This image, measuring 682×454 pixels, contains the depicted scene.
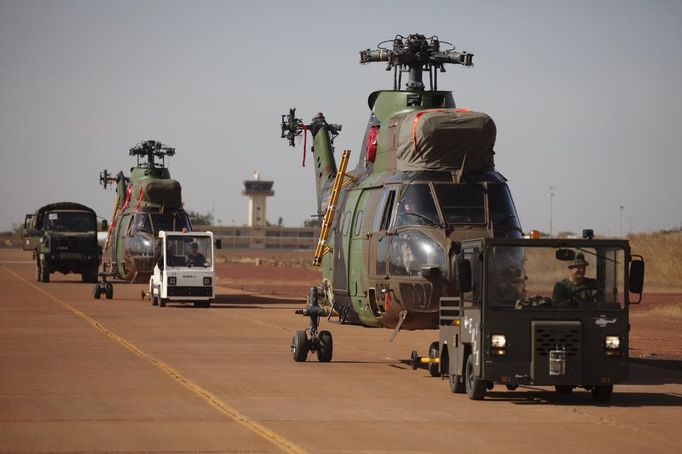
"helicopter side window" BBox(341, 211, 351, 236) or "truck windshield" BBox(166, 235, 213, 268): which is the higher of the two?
"helicopter side window" BBox(341, 211, 351, 236)

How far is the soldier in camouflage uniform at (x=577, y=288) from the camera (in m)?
18.1

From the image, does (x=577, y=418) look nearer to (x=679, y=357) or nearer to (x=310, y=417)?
(x=310, y=417)

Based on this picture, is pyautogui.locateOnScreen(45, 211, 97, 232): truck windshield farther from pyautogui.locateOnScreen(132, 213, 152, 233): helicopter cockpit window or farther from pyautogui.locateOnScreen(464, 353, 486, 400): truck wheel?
pyautogui.locateOnScreen(464, 353, 486, 400): truck wheel

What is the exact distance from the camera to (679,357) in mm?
27516

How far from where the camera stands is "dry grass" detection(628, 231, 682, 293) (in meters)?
73.9

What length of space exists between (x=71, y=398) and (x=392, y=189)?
284 inches

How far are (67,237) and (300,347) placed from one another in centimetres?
3889

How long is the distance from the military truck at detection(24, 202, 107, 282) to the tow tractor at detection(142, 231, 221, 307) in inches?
697

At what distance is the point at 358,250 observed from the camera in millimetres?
23734

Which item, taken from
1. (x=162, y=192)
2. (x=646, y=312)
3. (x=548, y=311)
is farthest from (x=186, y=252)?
(x=548, y=311)

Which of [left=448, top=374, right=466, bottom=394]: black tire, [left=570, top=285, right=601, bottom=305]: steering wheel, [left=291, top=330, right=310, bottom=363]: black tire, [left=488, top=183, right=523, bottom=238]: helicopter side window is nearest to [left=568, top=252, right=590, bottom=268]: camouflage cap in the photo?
[left=570, top=285, right=601, bottom=305]: steering wheel

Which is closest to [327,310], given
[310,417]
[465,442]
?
[310,417]

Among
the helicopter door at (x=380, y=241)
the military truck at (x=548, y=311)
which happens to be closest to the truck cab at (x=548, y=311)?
the military truck at (x=548, y=311)

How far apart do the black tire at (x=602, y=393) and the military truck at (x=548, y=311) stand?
0.01m
